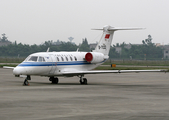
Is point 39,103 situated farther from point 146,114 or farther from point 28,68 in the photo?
point 28,68

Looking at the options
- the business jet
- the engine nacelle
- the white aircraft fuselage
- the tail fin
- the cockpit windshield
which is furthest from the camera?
the tail fin

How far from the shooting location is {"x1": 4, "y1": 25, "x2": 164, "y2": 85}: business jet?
23.7 meters

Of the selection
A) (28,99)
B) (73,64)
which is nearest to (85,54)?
(73,64)

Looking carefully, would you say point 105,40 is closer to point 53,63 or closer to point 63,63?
point 63,63

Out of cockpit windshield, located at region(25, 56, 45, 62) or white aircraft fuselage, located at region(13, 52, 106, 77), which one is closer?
white aircraft fuselage, located at region(13, 52, 106, 77)

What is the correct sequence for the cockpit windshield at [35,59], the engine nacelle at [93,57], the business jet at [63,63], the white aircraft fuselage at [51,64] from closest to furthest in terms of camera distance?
the white aircraft fuselage at [51,64]
the business jet at [63,63]
the cockpit windshield at [35,59]
the engine nacelle at [93,57]

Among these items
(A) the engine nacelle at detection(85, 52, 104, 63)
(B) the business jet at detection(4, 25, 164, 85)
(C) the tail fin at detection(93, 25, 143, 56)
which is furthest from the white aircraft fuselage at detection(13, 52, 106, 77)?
(C) the tail fin at detection(93, 25, 143, 56)

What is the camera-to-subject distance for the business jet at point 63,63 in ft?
77.8

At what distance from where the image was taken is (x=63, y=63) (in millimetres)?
26297

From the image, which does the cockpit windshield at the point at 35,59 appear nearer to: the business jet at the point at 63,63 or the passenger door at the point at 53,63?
the business jet at the point at 63,63

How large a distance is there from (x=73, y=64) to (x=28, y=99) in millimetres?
12312

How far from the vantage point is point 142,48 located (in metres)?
161

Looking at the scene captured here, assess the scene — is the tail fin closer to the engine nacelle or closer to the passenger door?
the engine nacelle

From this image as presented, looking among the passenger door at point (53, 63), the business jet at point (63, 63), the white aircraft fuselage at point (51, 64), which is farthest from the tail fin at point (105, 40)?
the passenger door at point (53, 63)
